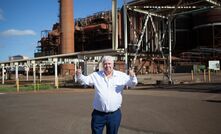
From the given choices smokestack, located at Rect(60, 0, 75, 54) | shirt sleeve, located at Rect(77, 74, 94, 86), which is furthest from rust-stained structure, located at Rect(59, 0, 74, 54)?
shirt sleeve, located at Rect(77, 74, 94, 86)

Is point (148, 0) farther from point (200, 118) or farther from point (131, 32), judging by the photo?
point (200, 118)

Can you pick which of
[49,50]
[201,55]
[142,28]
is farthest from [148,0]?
[49,50]

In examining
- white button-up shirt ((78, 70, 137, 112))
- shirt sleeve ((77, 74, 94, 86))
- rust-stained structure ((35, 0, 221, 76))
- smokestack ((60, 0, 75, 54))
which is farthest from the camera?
smokestack ((60, 0, 75, 54))

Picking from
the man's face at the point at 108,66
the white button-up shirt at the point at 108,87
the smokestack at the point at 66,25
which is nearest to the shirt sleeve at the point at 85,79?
the white button-up shirt at the point at 108,87

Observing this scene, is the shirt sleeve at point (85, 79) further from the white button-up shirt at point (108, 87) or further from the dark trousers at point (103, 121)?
the dark trousers at point (103, 121)

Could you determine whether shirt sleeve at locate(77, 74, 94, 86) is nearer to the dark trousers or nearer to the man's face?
the man's face

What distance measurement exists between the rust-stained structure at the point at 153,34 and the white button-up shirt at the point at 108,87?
2704 cm

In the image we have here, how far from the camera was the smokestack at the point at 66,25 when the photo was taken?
243ft

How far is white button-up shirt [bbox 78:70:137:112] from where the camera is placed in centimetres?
528

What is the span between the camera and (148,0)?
32281 mm

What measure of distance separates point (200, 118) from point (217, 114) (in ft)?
3.91

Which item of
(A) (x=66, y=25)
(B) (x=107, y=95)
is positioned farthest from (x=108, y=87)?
(A) (x=66, y=25)

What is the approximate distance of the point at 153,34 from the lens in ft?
123

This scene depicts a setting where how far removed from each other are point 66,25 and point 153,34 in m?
39.8
